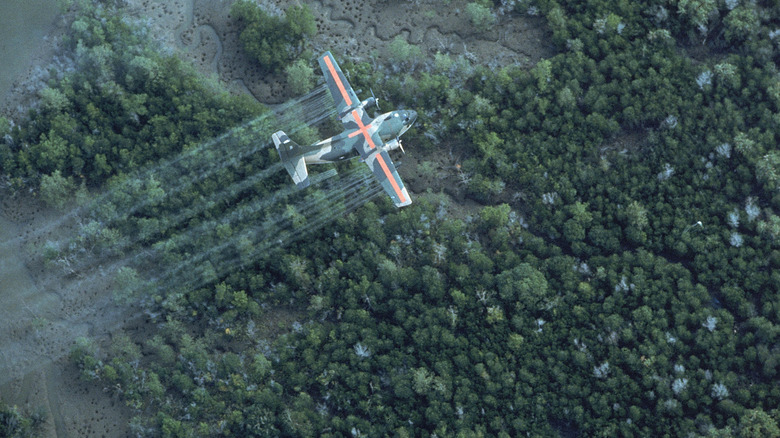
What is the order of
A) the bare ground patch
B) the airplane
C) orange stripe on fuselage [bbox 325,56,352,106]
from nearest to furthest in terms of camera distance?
the airplane → orange stripe on fuselage [bbox 325,56,352,106] → the bare ground patch

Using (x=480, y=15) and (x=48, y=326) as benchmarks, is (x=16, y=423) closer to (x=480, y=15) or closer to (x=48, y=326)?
(x=48, y=326)

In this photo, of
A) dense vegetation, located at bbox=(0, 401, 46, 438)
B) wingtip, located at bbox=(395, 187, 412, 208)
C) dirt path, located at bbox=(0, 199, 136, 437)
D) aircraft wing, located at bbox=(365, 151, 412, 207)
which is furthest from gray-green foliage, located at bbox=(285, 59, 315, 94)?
dense vegetation, located at bbox=(0, 401, 46, 438)

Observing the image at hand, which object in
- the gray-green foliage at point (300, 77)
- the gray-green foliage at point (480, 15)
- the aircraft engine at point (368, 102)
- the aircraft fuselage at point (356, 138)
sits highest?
the gray-green foliage at point (300, 77)

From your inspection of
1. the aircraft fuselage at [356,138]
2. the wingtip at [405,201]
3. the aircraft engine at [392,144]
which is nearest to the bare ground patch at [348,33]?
the aircraft fuselage at [356,138]

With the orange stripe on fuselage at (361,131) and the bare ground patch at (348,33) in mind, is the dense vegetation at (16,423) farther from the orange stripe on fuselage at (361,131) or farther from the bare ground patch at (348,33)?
the orange stripe on fuselage at (361,131)

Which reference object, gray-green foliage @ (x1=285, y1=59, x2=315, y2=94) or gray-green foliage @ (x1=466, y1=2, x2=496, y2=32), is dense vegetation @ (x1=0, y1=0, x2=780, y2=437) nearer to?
gray-green foliage @ (x1=285, y1=59, x2=315, y2=94)

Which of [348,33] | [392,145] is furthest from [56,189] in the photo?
[348,33]
